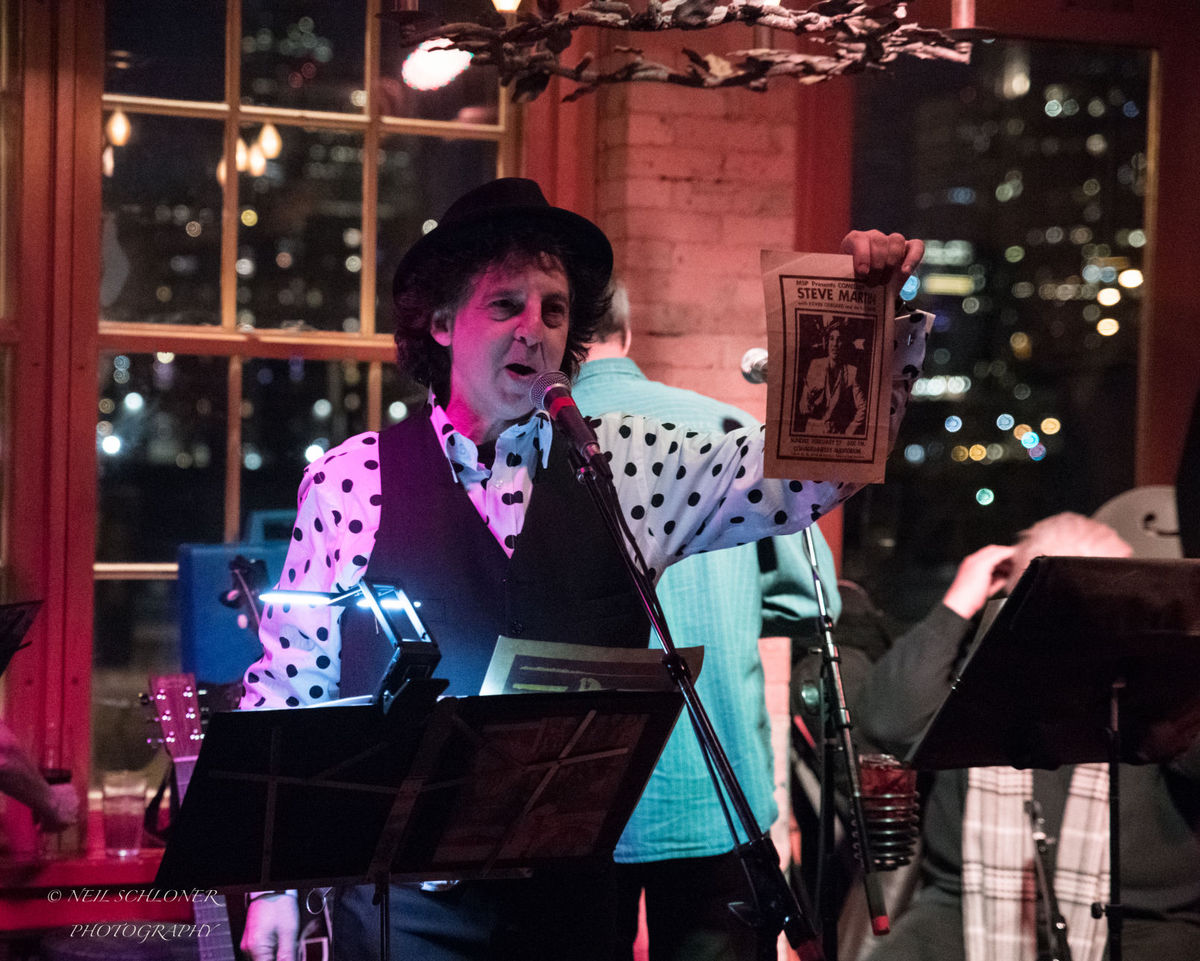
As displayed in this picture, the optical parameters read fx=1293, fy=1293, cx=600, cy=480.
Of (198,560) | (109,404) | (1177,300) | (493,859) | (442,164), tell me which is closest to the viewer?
(493,859)

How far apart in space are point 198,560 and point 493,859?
6.30 ft

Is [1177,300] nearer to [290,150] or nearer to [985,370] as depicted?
[985,370]

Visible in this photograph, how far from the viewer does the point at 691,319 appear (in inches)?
144

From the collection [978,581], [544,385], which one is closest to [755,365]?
[978,581]

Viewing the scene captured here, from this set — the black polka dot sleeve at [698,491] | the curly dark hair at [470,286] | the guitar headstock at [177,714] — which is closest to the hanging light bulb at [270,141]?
the guitar headstock at [177,714]

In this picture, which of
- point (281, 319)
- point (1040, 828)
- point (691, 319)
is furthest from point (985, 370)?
point (281, 319)

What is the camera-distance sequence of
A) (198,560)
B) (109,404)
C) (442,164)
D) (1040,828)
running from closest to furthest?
(1040,828)
(198,560)
(109,404)
(442,164)

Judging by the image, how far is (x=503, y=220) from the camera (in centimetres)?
195

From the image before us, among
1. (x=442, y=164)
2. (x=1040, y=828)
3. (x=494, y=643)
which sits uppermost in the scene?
(x=442, y=164)

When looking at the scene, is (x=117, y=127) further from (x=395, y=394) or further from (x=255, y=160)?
(x=395, y=394)

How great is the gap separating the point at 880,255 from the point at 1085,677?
3.03ft

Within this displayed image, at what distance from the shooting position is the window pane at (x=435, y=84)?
11.8 feet

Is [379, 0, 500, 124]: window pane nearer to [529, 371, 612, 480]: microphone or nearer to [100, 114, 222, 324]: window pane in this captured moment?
[100, 114, 222, 324]: window pane

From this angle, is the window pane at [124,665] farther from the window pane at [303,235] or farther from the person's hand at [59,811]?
the window pane at [303,235]
